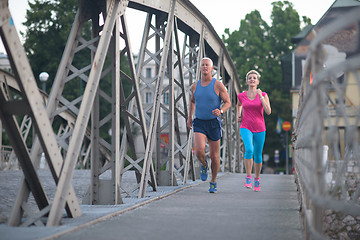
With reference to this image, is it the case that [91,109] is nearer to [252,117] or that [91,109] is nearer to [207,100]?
[207,100]

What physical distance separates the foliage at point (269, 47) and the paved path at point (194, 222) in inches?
1735

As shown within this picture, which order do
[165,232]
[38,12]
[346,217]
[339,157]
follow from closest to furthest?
[165,232], [339,157], [346,217], [38,12]

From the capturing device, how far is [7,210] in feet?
23.3

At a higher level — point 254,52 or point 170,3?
point 254,52

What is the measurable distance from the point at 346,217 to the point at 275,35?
129 ft

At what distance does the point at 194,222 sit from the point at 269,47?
47.3 metres

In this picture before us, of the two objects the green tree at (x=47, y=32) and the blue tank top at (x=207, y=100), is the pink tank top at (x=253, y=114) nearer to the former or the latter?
the blue tank top at (x=207, y=100)

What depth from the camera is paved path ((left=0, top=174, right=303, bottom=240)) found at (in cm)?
470

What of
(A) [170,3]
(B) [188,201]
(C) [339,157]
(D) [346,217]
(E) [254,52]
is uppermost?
(E) [254,52]

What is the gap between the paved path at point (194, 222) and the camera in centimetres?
470

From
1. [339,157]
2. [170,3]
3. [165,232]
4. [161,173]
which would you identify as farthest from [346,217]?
[165,232]

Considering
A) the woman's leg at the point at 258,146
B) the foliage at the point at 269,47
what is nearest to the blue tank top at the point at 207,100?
the woman's leg at the point at 258,146

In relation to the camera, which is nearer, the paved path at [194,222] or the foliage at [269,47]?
the paved path at [194,222]

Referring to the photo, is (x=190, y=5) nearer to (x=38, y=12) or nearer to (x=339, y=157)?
(x=339, y=157)
